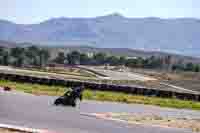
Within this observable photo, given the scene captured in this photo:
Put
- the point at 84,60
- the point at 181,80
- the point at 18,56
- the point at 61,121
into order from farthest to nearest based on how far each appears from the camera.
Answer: the point at 84,60
the point at 18,56
the point at 181,80
the point at 61,121

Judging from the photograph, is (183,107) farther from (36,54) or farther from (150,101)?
(36,54)

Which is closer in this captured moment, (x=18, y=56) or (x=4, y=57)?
(x=4, y=57)

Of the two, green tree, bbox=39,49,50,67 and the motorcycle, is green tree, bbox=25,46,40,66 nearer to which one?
green tree, bbox=39,49,50,67

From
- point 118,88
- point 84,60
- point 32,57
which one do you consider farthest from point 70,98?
point 84,60

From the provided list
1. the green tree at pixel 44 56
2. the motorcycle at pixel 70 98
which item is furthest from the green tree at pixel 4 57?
the motorcycle at pixel 70 98

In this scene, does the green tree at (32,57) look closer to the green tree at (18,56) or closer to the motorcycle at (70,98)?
the green tree at (18,56)

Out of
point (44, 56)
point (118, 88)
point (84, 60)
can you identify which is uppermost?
point (118, 88)

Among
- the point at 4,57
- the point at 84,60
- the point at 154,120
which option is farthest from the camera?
the point at 84,60

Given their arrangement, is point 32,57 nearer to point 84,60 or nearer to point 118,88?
point 84,60

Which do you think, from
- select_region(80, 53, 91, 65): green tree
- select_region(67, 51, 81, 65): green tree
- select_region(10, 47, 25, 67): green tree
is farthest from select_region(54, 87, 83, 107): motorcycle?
select_region(80, 53, 91, 65): green tree

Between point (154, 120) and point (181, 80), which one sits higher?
point (154, 120)

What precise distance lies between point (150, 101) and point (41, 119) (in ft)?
48.9

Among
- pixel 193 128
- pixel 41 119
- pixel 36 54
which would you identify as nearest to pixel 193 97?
pixel 193 128

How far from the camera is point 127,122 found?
1931 centimetres
